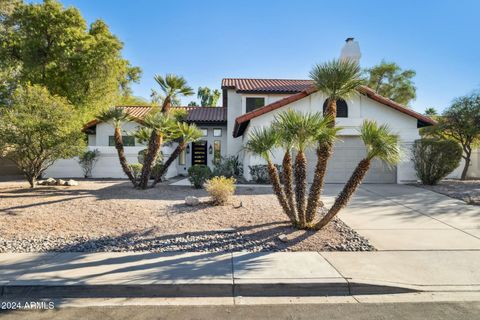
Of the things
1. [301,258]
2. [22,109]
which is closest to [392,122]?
[301,258]

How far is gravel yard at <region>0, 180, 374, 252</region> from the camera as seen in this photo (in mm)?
5691

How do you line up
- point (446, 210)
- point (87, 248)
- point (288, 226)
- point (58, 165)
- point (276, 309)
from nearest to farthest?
1. point (276, 309)
2. point (87, 248)
3. point (288, 226)
4. point (446, 210)
5. point (58, 165)

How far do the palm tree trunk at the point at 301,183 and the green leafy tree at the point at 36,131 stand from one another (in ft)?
31.2

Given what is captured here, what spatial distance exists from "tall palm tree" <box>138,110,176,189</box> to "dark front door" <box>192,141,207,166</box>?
31.6ft

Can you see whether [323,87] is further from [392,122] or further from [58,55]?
[58,55]

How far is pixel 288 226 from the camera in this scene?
675 cm

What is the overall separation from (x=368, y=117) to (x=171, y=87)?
32.6 feet

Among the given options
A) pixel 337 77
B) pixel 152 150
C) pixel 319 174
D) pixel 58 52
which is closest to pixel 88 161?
pixel 58 52

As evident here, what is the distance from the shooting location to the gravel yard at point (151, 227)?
569 cm

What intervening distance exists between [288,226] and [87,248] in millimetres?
4201

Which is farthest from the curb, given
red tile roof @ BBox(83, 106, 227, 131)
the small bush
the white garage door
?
red tile roof @ BBox(83, 106, 227, 131)

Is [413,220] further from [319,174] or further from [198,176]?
[198,176]

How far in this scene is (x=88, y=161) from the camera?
17.8 metres

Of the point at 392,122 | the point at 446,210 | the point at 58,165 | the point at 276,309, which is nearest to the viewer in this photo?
the point at 276,309
